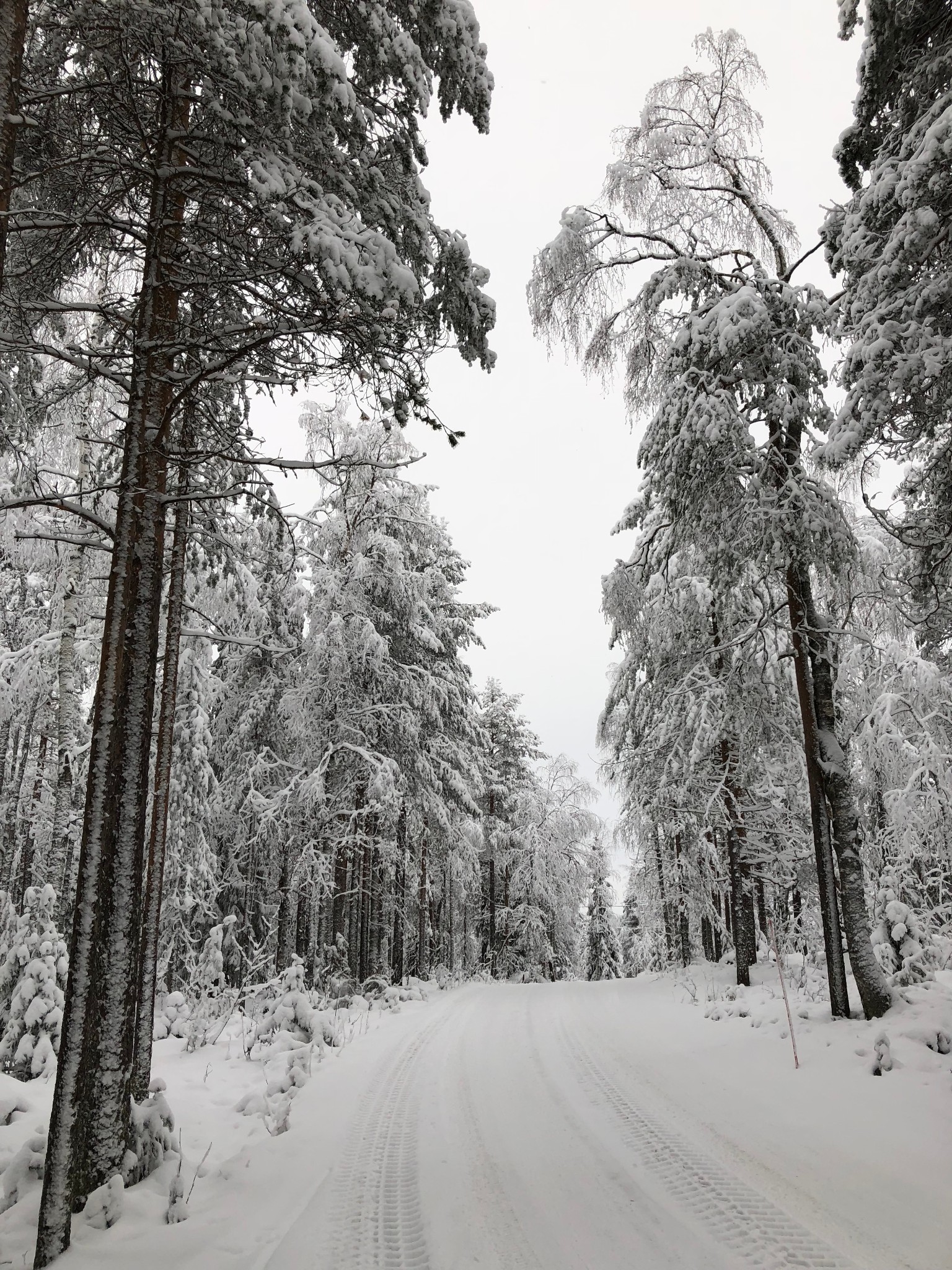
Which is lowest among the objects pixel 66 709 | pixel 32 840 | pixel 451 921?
pixel 451 921

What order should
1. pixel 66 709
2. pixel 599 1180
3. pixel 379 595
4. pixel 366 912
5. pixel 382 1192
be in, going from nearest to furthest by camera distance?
pixel 382 1192 → pixel 599 1180 → pixel 66 709 → pixel 379 595 → pixel 366 912

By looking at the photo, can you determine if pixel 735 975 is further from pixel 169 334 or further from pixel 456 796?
pixel 169 334

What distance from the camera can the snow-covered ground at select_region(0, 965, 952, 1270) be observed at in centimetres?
363

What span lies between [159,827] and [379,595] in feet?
29.6

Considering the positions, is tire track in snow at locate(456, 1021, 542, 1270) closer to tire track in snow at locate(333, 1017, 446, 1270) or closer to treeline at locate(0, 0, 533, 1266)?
tire track in snow at locate(333, 1017, 446, 1270)

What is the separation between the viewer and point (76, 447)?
1077 centimetres

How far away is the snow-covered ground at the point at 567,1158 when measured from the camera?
3629 mm

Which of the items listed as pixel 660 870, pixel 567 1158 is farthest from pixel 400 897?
pixel 567 1158

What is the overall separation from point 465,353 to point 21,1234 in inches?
271

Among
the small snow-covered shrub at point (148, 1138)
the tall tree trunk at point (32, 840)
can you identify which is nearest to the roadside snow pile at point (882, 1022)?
the small snow-covered shrub at point (148, 1138)

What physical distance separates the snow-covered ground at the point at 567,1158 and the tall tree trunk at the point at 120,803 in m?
0.43

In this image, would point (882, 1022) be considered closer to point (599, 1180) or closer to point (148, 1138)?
point (599, 1180)

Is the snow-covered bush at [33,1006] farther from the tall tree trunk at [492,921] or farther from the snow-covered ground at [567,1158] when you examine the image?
the tall tree trunk at [492,921]

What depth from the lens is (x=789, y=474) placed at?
8.27m
